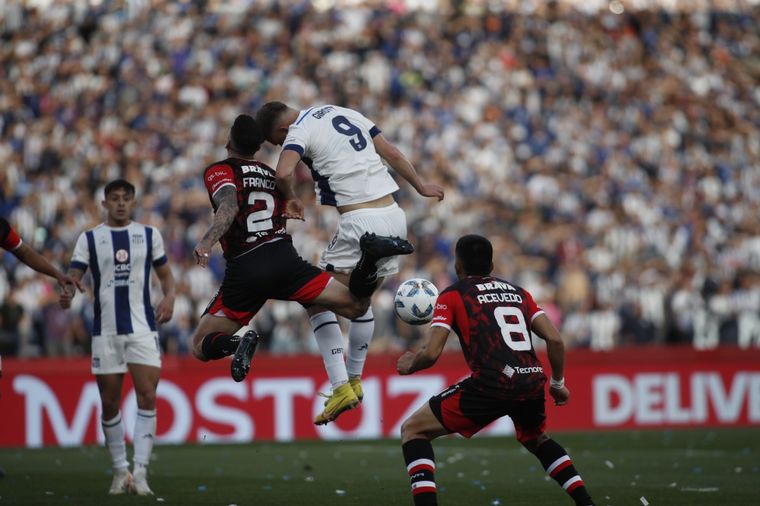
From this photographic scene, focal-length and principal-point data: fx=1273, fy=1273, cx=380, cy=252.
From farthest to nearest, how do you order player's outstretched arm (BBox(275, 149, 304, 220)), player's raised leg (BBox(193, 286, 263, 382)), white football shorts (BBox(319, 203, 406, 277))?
white football shorts (BBox(319, 203, 406, 277)) → player's outstretched arm (BBox(275, 149, 304, 220)) → player's raised leg (BBox(193, 286, 263, 382))

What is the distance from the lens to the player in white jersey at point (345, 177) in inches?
388

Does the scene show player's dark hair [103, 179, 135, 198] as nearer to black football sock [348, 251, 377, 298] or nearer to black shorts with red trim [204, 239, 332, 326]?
black shorts with red trim [204, 239, 332, 326]

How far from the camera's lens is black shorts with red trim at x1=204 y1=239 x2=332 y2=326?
32.4 ft

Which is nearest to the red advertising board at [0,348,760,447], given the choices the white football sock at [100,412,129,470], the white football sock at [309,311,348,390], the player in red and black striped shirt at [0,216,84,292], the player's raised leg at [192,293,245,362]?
the white football sock at [100,412,129,470]

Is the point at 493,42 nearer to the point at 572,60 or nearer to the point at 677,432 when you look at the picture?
the point at 572,60

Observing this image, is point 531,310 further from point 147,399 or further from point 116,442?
point 116,442

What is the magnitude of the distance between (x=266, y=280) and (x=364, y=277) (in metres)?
0.77

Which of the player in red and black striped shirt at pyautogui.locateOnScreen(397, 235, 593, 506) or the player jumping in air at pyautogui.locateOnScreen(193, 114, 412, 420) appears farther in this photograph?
the player jumping in air at pyautogui.locateOnScreen(193, 114, 412, 420)

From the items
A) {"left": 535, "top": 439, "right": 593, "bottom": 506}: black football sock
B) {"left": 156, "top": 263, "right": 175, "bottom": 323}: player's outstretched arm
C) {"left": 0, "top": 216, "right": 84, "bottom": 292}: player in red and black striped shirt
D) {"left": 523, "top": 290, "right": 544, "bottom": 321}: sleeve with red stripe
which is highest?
{"left": 0, "top": 216, "right": 84, "bottom": 292}: player in red and black striped shirt

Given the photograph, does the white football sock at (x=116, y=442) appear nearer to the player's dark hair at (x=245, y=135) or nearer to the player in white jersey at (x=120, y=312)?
the player in white jersey at (x=120, y=312)

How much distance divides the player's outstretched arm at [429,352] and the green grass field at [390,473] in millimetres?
2224

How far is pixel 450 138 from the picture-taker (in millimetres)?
26703

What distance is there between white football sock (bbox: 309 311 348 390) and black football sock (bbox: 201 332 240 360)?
89 centimetres

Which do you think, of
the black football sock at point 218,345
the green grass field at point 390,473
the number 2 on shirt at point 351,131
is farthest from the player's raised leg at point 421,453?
the number 2 on shirt at point 351,131
